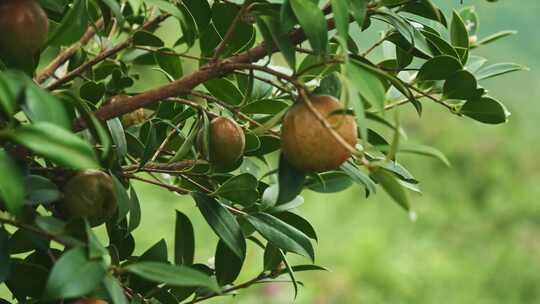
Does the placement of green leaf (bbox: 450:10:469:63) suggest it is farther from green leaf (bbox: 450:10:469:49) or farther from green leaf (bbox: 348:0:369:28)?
green leaf (bbox: 348:0:369:28)

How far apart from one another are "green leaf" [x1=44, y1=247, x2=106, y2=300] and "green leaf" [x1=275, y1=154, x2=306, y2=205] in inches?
4.5

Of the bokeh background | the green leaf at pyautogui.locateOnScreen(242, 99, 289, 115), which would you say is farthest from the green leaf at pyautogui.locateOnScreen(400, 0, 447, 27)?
the bokeh background

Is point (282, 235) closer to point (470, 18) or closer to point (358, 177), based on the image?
point (358, 177)

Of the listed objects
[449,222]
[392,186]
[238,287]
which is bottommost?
[449,222]

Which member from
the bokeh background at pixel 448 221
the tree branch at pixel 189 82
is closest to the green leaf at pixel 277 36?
the tree branch at pixel 189 82

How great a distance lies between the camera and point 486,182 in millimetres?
3893

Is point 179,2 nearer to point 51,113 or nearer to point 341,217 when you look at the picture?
point 51,113

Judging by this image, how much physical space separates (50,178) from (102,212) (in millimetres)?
46

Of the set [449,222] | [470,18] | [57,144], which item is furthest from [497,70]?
[449,222]

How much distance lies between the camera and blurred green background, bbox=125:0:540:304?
9.96 feet

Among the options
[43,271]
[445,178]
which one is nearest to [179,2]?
[43,271]

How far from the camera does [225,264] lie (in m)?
0.69

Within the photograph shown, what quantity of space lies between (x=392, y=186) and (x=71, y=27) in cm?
21

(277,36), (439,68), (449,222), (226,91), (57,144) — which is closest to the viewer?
(57,144)
